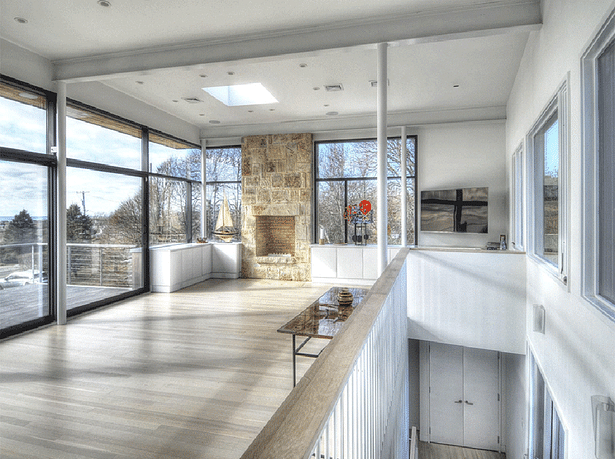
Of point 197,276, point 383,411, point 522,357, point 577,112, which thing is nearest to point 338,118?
point 197,276

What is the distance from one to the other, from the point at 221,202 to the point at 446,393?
5.93 m

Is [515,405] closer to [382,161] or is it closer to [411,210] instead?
[382,161]

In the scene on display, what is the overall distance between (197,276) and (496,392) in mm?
5693

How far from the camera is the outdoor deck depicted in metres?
4.41

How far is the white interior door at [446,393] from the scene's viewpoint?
5.62 m

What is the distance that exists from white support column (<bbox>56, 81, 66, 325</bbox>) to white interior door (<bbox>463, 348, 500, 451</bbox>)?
5.50 meters

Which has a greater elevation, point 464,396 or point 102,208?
point 102,208

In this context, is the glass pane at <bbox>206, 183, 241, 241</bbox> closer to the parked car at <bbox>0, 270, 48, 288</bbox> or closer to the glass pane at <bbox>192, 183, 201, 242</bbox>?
the glass pane at <bbox>192, 183, 201, 242</bbox>

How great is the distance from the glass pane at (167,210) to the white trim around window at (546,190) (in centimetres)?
595

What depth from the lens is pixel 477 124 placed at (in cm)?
728

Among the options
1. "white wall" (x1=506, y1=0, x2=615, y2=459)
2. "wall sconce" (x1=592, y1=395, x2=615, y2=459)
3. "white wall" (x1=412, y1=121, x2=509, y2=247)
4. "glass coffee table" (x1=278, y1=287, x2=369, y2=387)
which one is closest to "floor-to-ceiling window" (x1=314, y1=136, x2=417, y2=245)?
"white wall" (x1=412, y1=121, x2=509, y2=247)

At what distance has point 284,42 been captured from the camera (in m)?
4.14

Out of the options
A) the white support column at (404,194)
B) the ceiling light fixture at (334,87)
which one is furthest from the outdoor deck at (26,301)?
the white support column at (404,194)

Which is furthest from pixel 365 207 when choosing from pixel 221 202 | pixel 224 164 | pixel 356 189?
pixel 224 164
